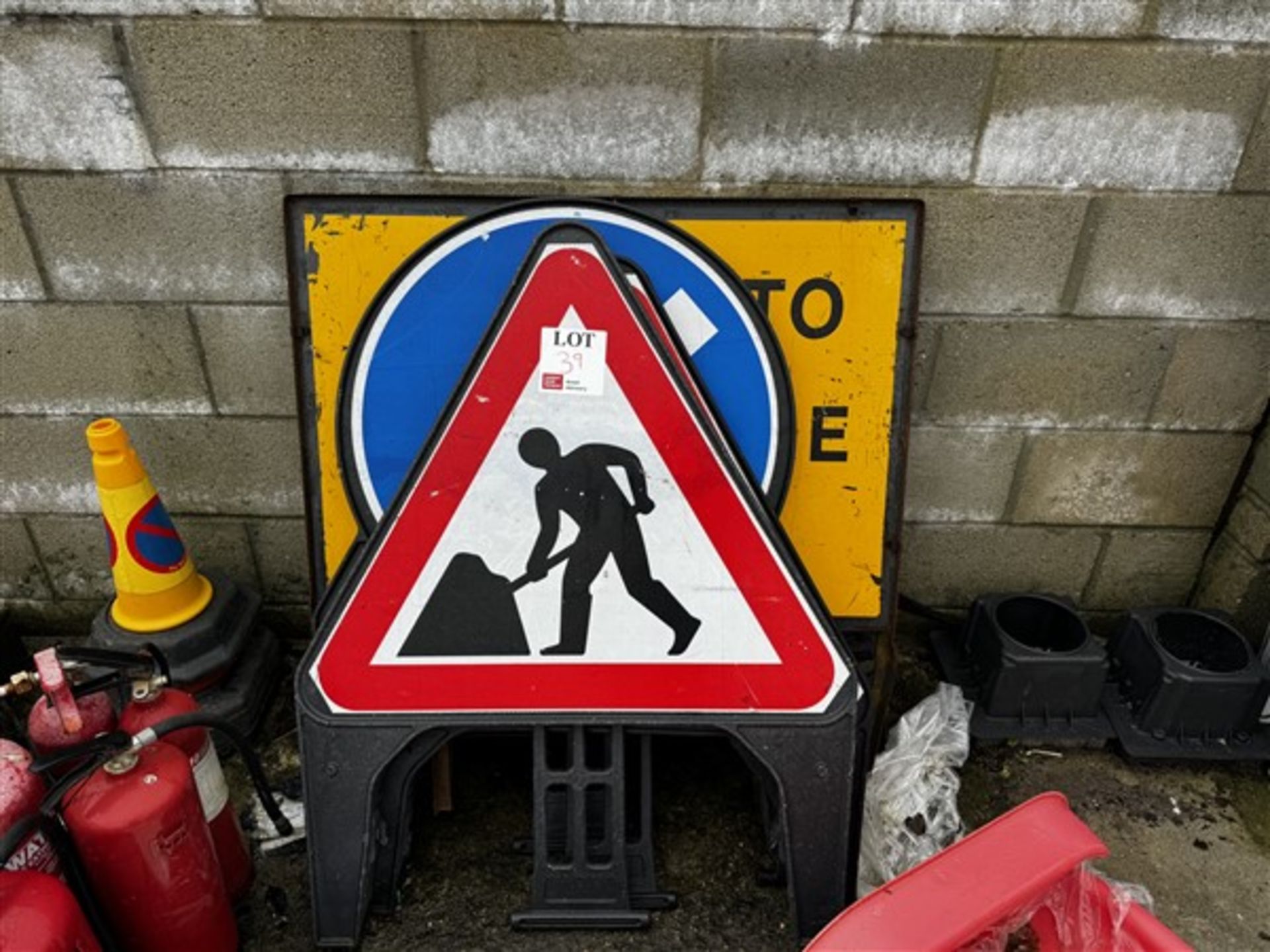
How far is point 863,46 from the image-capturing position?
5.89 ft

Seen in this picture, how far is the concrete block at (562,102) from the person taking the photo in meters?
1.79

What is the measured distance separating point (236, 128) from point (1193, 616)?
242 cm

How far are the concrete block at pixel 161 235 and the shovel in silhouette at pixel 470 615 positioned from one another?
0.92 meters

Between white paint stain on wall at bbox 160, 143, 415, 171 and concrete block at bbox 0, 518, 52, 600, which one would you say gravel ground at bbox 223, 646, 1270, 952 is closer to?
concrete block at bbox 0, 518, 52, 600

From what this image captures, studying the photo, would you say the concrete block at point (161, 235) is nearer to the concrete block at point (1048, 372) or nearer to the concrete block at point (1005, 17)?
the concrete block at point (1005, 17)

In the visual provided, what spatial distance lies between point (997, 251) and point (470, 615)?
135 centimetres

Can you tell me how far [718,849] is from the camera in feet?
6.37

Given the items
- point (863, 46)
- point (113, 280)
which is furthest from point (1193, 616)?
point (113, 280)

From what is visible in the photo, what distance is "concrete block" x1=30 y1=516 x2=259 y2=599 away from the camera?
2314mm

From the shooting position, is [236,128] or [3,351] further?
[3,351]

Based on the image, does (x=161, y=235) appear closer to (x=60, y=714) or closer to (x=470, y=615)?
(x=60, y=714)

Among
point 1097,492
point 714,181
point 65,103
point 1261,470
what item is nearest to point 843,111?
point 714,181

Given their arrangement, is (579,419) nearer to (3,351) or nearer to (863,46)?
(863,46)

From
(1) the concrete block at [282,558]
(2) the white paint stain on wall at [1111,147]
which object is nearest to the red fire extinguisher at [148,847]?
(1) the concrete block at [282,558]
